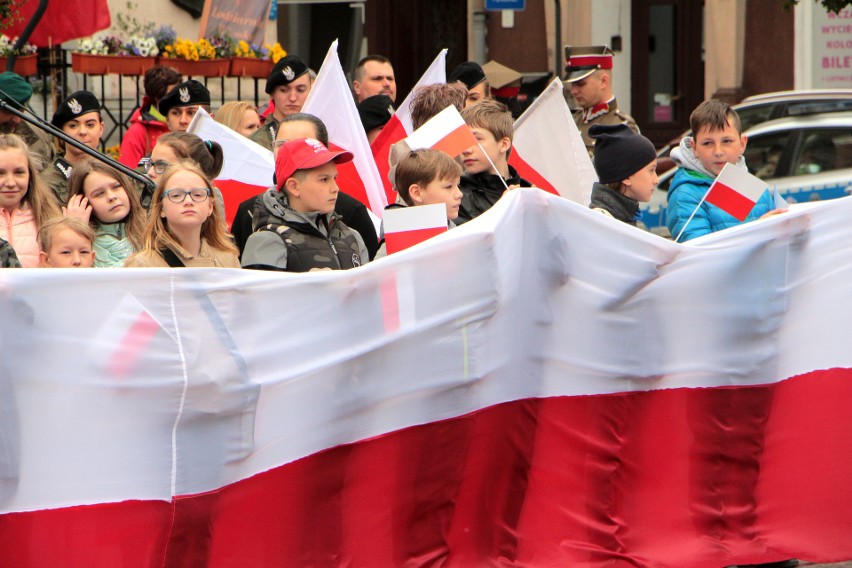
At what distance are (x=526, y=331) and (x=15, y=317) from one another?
1.70 metres

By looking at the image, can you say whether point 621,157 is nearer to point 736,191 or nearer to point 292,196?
point 736,191

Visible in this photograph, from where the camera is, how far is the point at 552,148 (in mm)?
8430

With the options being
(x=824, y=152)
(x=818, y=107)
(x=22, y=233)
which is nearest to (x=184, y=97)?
(x=22, y=233)

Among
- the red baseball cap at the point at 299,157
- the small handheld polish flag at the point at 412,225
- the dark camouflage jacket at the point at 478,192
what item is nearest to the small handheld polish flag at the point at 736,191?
the dark camouflage jacket at the point at 478,192

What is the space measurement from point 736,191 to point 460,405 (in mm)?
1748

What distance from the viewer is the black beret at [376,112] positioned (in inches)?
324

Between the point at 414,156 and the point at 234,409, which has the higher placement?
the point at 414,156

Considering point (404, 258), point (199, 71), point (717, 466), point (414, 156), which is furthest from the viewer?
point (199, 71)

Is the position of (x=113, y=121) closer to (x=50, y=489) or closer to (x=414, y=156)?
(x=414, y=156)

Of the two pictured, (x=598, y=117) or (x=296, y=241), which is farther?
(x=598, y=117)

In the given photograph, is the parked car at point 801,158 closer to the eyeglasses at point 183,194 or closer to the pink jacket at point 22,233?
the pink jacket at point 22,233

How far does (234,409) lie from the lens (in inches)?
175

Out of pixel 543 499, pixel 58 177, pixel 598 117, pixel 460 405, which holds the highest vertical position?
pixel 598 117

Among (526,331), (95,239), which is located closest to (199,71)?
(95,239)
